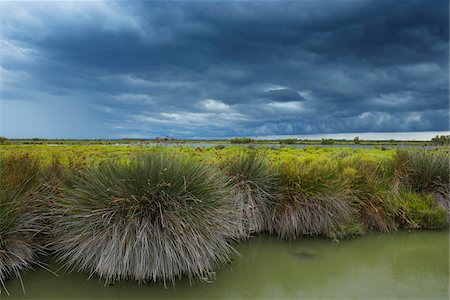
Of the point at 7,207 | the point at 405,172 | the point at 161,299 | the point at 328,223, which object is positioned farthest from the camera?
the point at 405,172

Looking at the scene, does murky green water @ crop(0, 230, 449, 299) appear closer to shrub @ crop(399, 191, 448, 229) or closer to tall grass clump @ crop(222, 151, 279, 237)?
tall grass clump @ crop(222, 151, 279, 237)

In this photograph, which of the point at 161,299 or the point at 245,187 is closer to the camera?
the point at 161,299

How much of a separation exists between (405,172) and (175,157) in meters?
7.89

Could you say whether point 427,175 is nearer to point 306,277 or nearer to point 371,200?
point 371,200

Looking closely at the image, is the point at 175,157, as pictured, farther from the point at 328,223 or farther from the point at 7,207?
the point at 328,223

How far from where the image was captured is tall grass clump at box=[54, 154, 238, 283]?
5570mm

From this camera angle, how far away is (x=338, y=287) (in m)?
5.89

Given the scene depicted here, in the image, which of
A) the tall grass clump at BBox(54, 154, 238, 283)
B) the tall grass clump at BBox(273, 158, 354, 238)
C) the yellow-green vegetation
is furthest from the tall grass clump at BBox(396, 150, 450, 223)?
the tall grass clump at BBox(54, 154, 238, 283)

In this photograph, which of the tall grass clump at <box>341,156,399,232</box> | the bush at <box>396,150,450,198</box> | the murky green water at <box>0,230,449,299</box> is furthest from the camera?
the bush at <box>396,150,450,198</box>

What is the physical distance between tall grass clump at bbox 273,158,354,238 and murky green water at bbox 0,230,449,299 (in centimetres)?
34

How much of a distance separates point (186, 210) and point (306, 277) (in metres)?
2.50

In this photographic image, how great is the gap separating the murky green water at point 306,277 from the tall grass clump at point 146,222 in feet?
0.92

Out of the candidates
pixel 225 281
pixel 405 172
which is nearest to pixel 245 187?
pixel 225 281

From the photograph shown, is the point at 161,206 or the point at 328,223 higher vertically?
the point at 161,206
